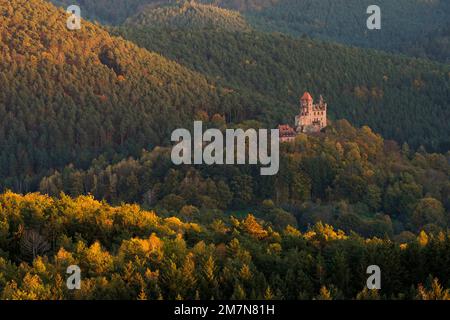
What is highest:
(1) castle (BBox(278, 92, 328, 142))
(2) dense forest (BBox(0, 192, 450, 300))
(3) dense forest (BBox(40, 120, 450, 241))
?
(1) castle (BBox(278, 92, 328, 142))

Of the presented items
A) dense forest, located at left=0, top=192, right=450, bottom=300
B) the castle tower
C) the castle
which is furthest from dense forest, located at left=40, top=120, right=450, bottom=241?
dense forest, located at left=0, top=192, right=450, bottom=300

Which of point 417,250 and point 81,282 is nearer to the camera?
point 81,282

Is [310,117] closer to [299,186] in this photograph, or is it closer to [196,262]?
[299,186]

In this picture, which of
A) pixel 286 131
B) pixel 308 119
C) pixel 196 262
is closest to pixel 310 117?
pixel 308 119

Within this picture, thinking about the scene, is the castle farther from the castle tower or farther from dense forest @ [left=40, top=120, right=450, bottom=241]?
dense forest @ [left=40, top=120, right=450, bottom=241]

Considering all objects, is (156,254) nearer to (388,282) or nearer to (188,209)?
(388,282)

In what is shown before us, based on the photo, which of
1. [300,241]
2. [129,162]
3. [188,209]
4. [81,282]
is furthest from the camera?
[129,162]
